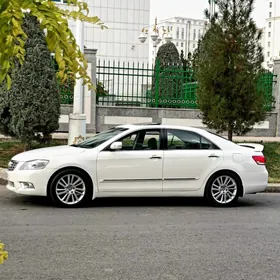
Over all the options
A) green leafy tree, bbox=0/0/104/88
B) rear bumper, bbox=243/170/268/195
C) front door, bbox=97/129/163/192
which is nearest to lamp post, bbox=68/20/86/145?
front door, bbox=97/129/163/192

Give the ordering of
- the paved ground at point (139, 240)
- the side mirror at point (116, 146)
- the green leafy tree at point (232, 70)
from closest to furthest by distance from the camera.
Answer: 1. the paved ground at point (139, 240)
2. the side mirror at point (116, 146)
3. the green leafy tree at point (232, 70)

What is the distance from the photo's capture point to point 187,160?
9148mm

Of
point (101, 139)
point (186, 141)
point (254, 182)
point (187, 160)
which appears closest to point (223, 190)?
point (254, 182)

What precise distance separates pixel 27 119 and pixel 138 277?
28.4ft

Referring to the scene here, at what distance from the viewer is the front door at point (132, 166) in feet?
29.0

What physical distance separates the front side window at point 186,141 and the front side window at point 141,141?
0.24 metres

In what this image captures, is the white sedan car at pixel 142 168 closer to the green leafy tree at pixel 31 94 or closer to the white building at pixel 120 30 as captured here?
the green leafy tree at pixel 31 94

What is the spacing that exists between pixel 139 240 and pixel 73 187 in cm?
244

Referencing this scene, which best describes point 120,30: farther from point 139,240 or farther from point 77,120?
point 139,240

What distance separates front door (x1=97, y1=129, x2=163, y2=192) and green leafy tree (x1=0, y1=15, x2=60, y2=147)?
15.4 ft

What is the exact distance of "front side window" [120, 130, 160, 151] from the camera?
358 inches

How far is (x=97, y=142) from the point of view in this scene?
9164 mm

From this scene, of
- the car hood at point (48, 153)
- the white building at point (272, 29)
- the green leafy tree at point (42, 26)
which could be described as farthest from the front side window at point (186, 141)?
the white building at point (272, 29)

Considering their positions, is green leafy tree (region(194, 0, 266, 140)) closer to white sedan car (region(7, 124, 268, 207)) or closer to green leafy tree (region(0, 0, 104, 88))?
white sedan car (region(7, 124, 268, 207))
